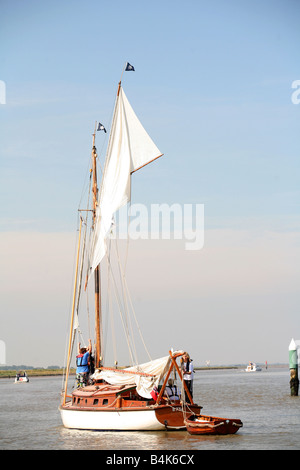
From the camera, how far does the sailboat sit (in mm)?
28594

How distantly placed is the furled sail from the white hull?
9.48 meters

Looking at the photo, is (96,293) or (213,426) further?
(96,293)

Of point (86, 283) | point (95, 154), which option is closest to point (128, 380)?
point (86, 283)

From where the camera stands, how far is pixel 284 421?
34250 millimetres

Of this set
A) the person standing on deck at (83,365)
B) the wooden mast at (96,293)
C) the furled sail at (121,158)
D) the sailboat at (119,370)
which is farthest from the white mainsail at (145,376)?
the furled sail at (121,158)

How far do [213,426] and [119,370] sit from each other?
20.6 feet

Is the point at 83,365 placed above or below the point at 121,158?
below

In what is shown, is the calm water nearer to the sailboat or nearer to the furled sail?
the sailboat

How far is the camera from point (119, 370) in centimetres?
3192

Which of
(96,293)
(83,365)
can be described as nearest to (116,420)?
(83,365)

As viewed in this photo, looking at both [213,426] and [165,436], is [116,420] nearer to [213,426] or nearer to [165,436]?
[165,436]

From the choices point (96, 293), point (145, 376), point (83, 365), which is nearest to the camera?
point (145, 376)
